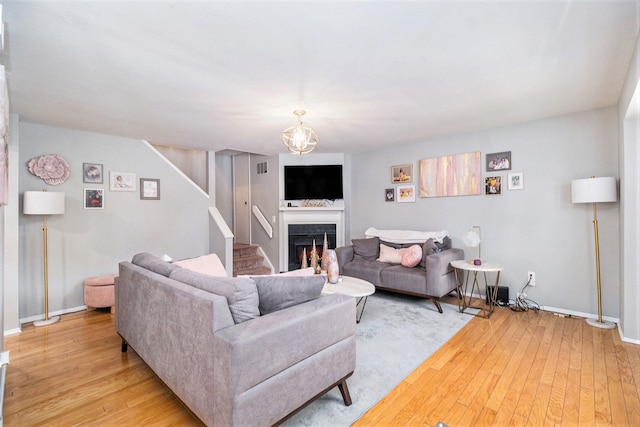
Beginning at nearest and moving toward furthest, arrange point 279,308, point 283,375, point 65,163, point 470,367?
point 283,375
point 279,308
point 470,367
point 65,163

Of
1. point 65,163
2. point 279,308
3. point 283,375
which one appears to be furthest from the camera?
Result: point 65,163

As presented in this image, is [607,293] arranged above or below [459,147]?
below

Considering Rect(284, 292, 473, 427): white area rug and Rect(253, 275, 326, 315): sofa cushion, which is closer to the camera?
Rect(253, 275, 326, 315): sofa cushion

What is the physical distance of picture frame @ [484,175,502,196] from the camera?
3.90m

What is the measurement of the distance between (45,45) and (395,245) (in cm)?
416

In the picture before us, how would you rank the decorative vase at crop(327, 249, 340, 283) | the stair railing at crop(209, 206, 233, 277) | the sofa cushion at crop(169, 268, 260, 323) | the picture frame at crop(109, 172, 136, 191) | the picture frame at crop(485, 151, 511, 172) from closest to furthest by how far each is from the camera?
the sofa cushion at crop(169, 268, 260, 323) < the decorative vase at crop(327, 249, 340, 283) < the picture frame at crop(485, 151, 511, 172) < the picture frame at crop(109, 172, 136, 191) < the stair railing at crop(209, 206, 233, 277)

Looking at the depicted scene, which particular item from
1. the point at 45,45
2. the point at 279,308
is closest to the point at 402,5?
the point at 279,308

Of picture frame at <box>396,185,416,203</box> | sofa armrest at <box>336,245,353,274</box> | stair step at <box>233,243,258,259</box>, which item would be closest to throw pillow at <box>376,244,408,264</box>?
sofa armrest at <box>336,245,353,274</box>

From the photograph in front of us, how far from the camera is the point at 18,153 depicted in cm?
329

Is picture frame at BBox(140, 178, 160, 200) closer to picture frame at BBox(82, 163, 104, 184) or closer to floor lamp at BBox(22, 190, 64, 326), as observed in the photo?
picture frame at BBox(82, 163, 104, 184)

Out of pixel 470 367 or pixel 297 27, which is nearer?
pixel 297 27

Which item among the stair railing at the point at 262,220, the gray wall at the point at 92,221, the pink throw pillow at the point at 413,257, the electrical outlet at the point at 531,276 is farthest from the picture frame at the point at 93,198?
the electrical outlet at the point at 531,276

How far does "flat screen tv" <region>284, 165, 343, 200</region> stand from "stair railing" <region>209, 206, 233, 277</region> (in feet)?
4.54

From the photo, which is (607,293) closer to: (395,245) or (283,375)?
(395,245)
